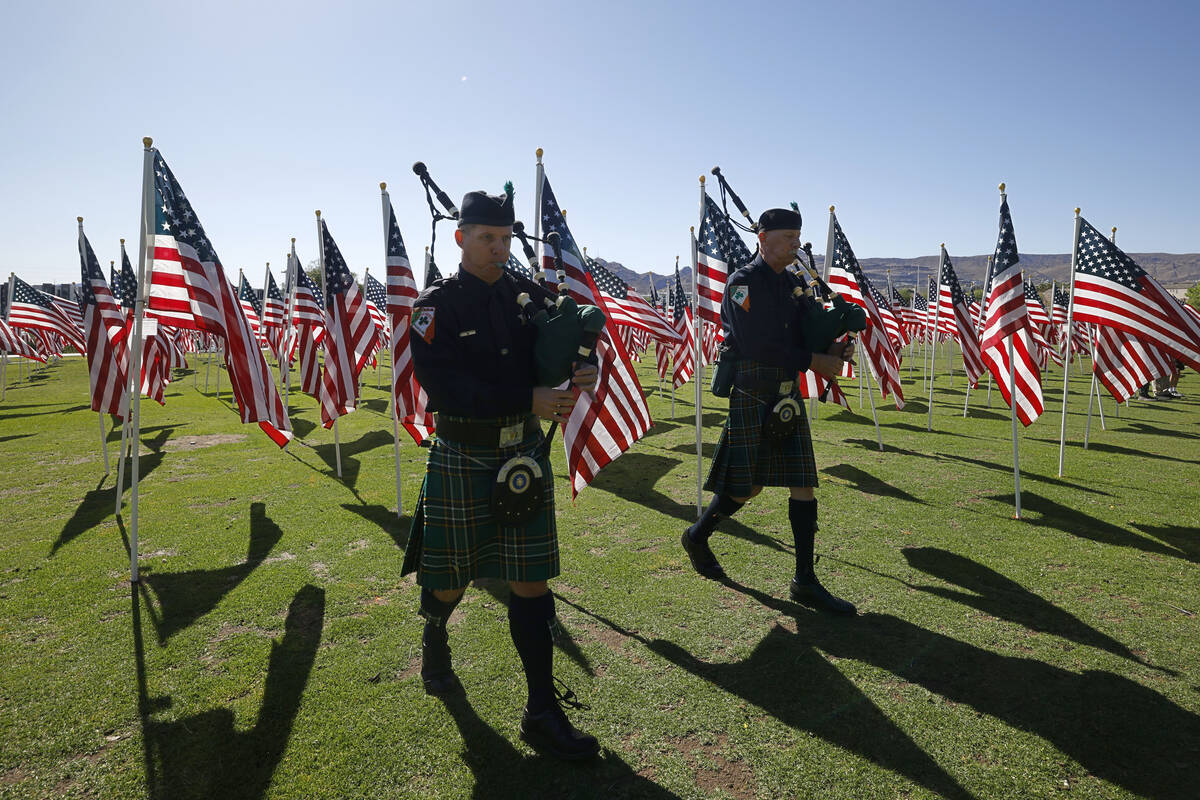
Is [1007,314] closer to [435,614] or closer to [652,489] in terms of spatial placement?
[652,489]

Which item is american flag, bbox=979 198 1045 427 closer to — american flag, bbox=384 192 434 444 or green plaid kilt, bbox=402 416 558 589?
green plaid kilt, bbox=402 416 558 589

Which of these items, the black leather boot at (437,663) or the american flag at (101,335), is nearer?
the black leather boot at (437,663)

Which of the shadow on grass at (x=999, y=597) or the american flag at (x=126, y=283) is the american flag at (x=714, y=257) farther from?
the american flag at (x=126, y=283)

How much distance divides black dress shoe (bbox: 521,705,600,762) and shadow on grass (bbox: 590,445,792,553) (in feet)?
8.70

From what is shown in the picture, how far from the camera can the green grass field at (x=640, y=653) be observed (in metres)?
2.61

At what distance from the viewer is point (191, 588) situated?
178 inches

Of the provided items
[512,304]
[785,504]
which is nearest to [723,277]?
[785,504]

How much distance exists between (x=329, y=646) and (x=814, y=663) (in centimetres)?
279

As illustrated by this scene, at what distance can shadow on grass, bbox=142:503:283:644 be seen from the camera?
4008 millimetres

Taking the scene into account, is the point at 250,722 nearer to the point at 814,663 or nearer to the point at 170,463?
the point at 814,663

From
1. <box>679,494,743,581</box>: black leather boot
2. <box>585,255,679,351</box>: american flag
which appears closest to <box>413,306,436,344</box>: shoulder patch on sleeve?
<box>679,494,743,581</box>: black leather boot

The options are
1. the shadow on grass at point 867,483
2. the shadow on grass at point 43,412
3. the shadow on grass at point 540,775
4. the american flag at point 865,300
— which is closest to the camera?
the shadow on grass at point 540,775

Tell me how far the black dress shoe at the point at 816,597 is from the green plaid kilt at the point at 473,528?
2.15 m

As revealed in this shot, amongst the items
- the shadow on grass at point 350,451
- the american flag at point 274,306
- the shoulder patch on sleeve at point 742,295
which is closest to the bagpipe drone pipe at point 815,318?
the shoulder patch on sleeve at point 742,295
